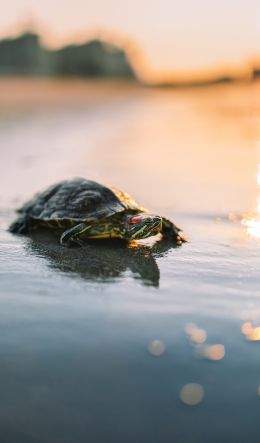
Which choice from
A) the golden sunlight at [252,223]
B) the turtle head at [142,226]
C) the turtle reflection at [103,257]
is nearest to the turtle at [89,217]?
the turtle head at [142,226]

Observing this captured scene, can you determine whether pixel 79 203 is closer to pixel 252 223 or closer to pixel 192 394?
pixel 252 223

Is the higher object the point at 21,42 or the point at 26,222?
the point at 21,42

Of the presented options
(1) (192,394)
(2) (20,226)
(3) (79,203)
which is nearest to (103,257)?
(3) (79,203)

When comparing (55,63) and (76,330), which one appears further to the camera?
(55,63)

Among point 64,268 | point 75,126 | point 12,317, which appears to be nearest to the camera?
point 12,317

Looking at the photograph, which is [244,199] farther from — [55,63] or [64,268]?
[55,63]

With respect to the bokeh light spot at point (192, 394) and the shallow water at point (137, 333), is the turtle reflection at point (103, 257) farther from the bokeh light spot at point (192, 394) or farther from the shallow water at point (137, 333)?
the bokeh light spot at point (192, 394)

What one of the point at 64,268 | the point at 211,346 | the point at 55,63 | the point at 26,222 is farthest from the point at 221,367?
the point at 55,63
